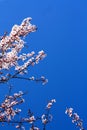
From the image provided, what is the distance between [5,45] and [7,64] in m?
0.48

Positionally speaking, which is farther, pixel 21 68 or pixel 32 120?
pixel 32 120

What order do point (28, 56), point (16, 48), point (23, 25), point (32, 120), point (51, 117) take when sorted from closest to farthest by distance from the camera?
point (23, 25) < point (16, 48) < point (28, 56) < point (32, 120) < point (51, 117)

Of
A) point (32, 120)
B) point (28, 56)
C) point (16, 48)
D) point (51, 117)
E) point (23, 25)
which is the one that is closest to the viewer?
point (23, 25)

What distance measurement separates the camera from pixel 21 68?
6.98 metres

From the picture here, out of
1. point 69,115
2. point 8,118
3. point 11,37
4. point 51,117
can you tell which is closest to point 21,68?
point 11,37

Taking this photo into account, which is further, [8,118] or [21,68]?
[8,118]

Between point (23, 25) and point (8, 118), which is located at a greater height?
point (23, 25)

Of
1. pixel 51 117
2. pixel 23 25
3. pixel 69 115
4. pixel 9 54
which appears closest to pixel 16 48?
pixel 9 54

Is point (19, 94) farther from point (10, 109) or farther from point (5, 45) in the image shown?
point (5, 45)

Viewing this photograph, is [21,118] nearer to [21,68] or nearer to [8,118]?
[8,118]

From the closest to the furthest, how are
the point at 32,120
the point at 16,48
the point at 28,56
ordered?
the point at 16,48 → the point at 28,56 → the point at 32,120

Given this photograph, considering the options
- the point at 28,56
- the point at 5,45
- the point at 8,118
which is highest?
Answer: the point at 28,56

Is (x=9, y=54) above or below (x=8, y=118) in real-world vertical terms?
above

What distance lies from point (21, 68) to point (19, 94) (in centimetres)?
152
